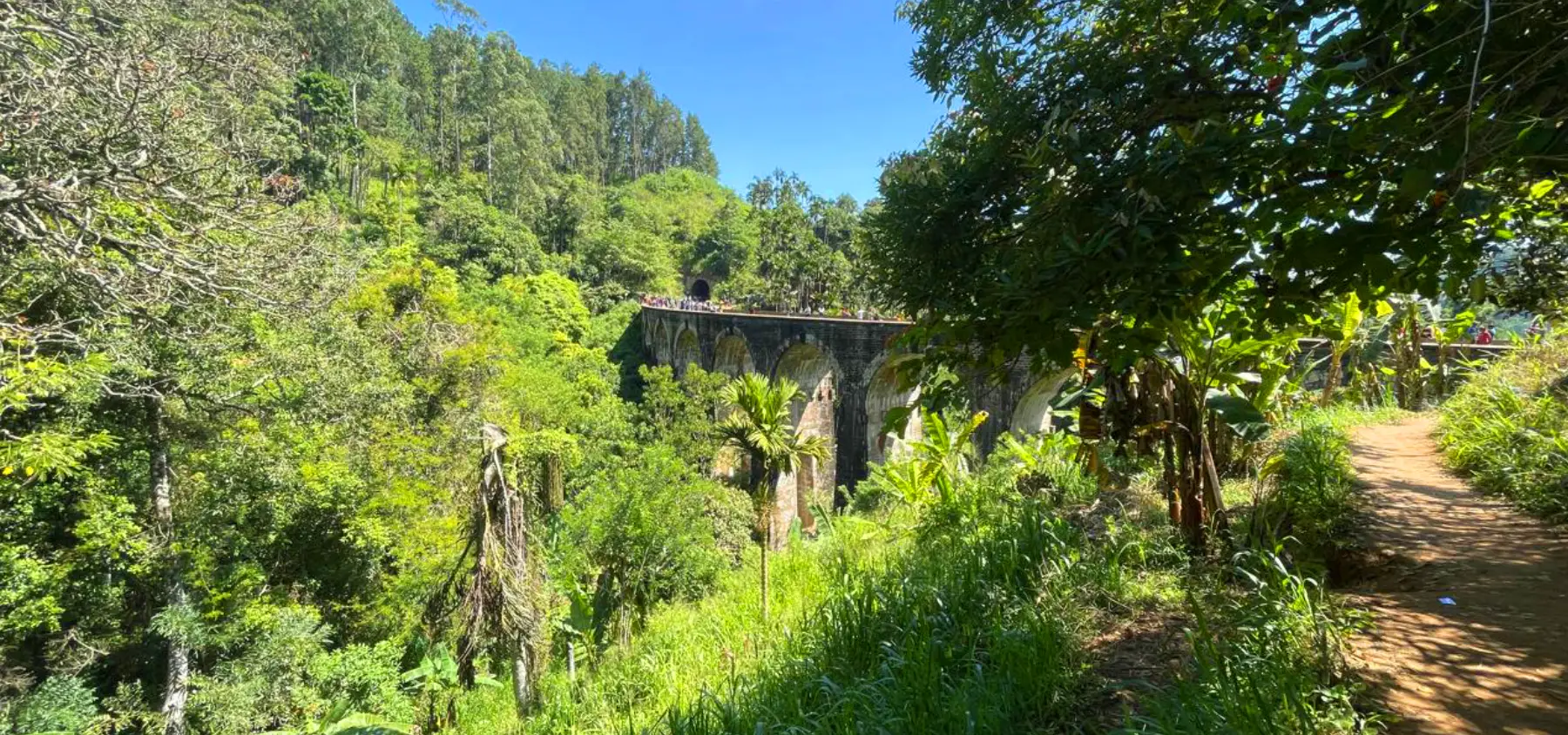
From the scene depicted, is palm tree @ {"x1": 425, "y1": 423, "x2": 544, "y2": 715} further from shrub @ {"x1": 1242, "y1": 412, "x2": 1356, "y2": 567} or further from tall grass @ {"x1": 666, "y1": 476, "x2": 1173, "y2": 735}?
shrub @ {"x1": 1242, "y1": 412, "x2": 1356, "y2": 567}

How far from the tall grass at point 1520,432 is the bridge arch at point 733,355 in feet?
52.7

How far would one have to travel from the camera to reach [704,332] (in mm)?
23188

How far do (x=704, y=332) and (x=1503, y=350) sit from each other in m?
19.1

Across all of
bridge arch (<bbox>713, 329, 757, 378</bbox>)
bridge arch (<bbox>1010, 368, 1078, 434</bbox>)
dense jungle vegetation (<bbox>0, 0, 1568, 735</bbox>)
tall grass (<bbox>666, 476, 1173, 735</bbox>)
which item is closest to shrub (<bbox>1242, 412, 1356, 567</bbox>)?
dense jungle vegetation (<bbox>0, 0, 1568, 735</bbox>)

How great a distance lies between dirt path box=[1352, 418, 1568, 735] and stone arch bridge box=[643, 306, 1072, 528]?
28.5ft

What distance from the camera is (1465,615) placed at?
2.12 meters

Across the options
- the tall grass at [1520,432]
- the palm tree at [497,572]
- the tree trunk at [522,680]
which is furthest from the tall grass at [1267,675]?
the tree trunk at [522,680]

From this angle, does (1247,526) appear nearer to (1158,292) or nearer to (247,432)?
(1158,292)

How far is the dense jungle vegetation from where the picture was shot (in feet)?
4.55

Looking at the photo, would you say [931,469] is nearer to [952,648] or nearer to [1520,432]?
[952,648]

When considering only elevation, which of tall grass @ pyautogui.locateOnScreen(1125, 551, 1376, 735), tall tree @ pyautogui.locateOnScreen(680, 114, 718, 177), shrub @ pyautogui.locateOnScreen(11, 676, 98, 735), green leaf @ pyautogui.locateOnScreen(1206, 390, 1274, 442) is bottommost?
shrub @ pyautogui.locateOnScreen(11, 676, 98, 735)

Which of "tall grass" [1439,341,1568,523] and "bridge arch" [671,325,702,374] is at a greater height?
"bridge arch" [671,325,702,374]

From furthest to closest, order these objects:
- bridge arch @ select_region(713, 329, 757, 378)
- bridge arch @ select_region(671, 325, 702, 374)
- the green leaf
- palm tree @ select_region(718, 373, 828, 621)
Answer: bridge arch @ select_region(671, 325, 702, 374), bridge arch @ select_region(713, 329, 757, 378), palm tree @ select_region(718, 373, 828, 621), the green leaf

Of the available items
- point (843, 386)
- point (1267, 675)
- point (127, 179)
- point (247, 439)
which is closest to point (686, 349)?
point (843, 386)
